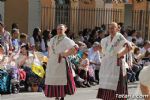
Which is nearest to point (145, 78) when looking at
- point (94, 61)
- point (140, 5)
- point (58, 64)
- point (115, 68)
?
point (115, 68)

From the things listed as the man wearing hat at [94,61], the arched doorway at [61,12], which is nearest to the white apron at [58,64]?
the man wearing hat at [94,61]

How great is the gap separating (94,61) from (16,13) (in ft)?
25.3

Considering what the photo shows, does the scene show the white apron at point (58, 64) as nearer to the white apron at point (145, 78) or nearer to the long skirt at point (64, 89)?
the long skirt at point (64, 89)

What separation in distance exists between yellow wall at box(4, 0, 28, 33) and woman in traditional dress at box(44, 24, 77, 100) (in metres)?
11.2

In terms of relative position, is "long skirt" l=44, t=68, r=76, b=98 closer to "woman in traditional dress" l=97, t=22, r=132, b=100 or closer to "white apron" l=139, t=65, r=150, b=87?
"woman in traditional dress" l=97, t=22, r=132, b=100

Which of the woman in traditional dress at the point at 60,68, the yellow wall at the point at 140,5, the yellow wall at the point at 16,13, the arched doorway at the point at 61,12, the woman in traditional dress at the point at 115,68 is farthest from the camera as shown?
the yellow wall at the point at 140,5

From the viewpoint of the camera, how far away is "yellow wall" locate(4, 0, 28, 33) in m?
22.7

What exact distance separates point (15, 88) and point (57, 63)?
248 centimetres

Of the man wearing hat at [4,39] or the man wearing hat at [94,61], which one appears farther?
the man wearing hat at [94,61]

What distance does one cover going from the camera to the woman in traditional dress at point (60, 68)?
11.5 m

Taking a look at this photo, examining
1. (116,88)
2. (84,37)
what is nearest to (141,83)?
(116,88)

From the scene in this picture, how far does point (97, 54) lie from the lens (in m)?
16.8

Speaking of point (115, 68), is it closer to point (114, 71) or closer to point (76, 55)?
point (114, 71)

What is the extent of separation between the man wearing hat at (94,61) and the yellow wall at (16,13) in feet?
21.1
